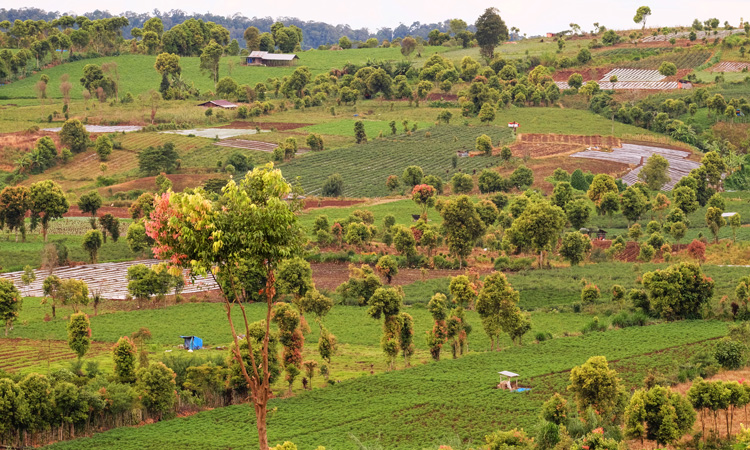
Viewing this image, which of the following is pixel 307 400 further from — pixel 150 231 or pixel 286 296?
pixel 150 231

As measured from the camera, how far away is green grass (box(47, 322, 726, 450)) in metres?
39.7

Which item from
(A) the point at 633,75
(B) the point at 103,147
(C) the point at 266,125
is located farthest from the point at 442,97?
(B) the point at 103,147

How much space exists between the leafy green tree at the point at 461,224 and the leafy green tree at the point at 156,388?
113 ft

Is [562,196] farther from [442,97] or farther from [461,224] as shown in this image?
[442,97]

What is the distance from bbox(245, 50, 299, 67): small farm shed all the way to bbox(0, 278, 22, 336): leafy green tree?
13357 cm

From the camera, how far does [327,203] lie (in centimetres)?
9600

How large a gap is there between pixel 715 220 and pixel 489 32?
109652mm

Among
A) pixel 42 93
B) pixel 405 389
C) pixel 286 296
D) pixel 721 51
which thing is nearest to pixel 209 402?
pixel 405 389

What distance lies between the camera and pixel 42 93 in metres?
A: 144

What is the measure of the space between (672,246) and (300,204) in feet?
199

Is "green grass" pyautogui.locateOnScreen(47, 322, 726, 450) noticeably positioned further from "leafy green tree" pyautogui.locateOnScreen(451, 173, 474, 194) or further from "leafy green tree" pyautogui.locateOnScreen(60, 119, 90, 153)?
"leafy green tree" pyautogui.locateOnScreen(60, 119, 90, 153)

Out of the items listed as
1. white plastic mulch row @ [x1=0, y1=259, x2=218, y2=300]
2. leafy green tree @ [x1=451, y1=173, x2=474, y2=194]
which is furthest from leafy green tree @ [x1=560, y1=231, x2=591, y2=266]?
white plastic mulch row @ [x1=0, y1=259, x2=218, y2=300]

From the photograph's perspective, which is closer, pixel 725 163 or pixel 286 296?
pixel 286 296

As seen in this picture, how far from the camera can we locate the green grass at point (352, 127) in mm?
131875
